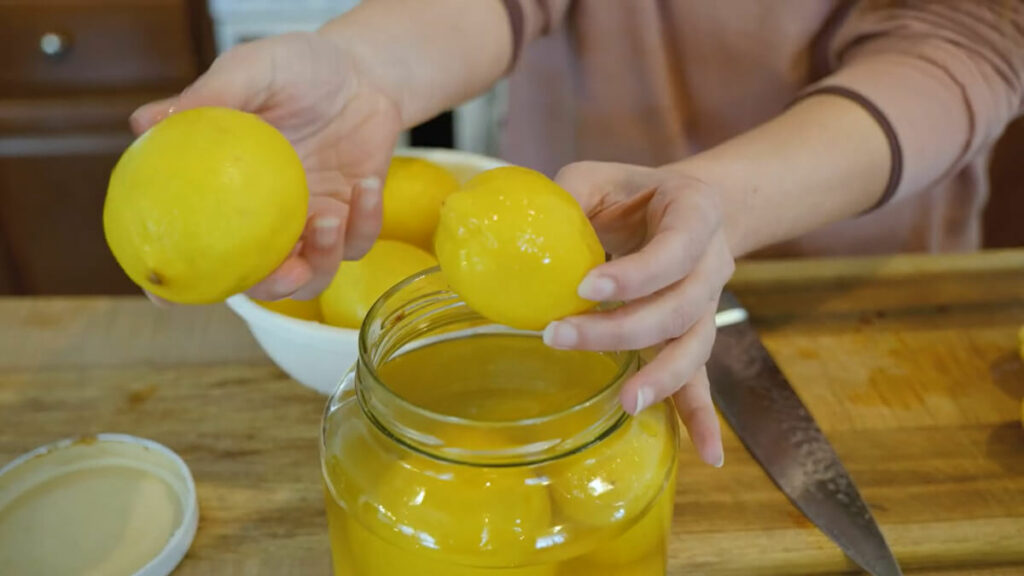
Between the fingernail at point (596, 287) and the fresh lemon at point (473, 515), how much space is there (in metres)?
0.09

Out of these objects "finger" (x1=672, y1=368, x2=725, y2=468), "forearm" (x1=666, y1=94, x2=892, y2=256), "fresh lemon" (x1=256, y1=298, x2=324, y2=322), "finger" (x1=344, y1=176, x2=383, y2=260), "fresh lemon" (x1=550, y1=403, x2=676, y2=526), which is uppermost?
"finger" (x1=344, y1=176, x2=383, y2=260)

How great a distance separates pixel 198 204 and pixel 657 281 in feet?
0.71

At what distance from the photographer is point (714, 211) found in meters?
0.45

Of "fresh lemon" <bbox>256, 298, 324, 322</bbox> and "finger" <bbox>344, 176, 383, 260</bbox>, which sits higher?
"finger" <bbox>344, 176, 383, 260</bbox>

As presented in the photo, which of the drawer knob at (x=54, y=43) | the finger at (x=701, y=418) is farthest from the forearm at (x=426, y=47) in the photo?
the drawer knob at (x=54, y=43)

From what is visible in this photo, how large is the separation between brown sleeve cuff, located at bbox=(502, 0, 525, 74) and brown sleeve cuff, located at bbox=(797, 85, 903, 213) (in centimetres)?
28

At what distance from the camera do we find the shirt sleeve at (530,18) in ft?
2.73

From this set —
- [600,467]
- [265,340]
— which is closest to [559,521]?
[600,467]

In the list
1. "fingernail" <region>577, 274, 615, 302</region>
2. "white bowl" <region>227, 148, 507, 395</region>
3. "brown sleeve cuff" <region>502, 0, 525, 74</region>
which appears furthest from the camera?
"brown sleeve cuff" <region>502, 0, 525, 74</region>

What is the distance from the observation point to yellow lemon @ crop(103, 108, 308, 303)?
395mm

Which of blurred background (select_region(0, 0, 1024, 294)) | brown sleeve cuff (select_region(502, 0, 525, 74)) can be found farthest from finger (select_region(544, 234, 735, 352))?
blurred background (select_region(0, 0, 1024, 294))

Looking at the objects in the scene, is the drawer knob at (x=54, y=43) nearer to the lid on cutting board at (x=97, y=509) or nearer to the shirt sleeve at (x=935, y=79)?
the lid on cutting board at (x=97, y=509)

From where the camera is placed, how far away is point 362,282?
604mm

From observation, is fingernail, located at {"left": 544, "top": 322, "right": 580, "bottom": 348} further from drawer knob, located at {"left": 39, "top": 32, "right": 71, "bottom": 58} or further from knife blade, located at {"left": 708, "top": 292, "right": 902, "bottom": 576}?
drawer knob, located at {"left": 39, "top": 32, "right": 71, "bottom": 58}
